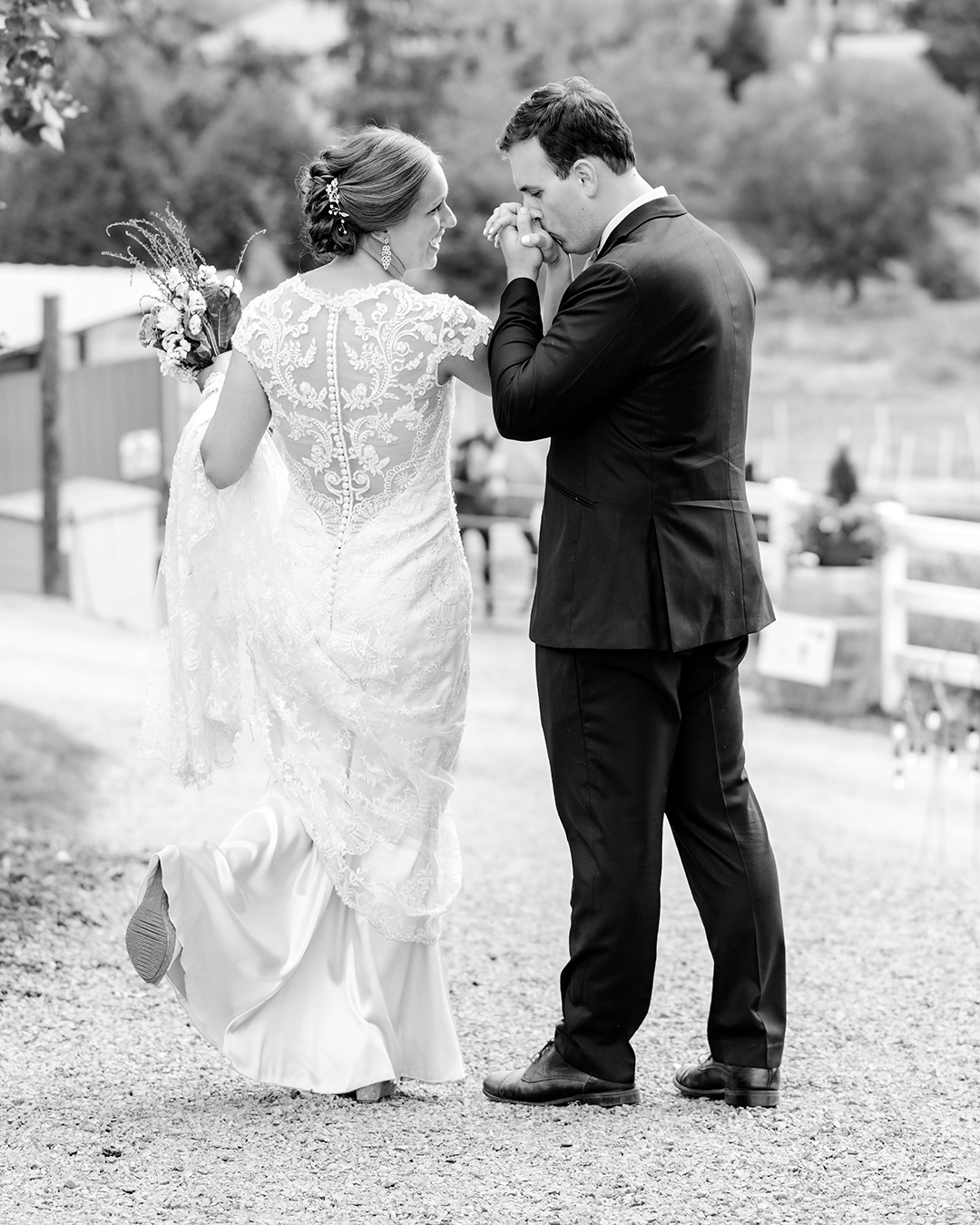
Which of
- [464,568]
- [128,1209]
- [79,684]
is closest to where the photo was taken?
[128,1209]

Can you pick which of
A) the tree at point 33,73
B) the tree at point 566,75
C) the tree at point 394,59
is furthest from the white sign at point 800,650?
the tree at point 394,59

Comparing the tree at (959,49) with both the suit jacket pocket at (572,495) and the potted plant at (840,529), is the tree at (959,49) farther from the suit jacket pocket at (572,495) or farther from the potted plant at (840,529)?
the suit jacket pocket at (572,495)

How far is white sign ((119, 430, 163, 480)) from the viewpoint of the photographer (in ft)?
44.8

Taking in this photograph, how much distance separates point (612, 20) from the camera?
4847 cm

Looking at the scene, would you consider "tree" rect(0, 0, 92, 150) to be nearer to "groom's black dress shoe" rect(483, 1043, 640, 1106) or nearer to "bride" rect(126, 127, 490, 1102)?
"bride" rect(126, 127, 490, 1102)

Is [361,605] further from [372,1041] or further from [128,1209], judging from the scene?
[128,1209]

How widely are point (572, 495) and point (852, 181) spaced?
4196 cm

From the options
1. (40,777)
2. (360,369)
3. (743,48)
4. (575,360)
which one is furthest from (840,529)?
(743,48)

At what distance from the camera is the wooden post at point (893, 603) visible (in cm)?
921

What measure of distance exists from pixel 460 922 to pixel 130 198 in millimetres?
28890

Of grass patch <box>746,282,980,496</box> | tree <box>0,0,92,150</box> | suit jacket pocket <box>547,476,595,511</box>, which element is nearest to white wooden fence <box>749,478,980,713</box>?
tree <box>0,0,92,150</box>

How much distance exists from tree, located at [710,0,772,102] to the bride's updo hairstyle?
178 ft

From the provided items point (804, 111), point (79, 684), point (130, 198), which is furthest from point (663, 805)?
point (804, 111)

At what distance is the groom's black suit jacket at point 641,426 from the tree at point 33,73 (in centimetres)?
227
